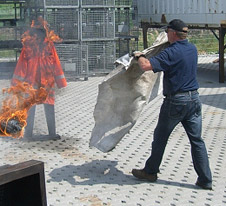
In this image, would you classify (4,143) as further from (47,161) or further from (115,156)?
(115,156)

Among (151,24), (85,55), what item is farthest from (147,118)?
(151,24)

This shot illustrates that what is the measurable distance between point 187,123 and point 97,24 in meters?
9.17

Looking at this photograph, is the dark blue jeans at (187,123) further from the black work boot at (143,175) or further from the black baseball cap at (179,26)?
the black baseball cap at (179,26)

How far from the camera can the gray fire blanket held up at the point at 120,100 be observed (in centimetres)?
584

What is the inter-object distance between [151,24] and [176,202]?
13.7m

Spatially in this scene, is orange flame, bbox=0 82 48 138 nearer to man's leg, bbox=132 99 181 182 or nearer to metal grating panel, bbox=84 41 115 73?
man's leg, bbox=132 99 181 182

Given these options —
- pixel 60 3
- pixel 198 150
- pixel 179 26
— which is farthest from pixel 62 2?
pixel 198 150

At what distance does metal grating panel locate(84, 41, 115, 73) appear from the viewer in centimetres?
1429

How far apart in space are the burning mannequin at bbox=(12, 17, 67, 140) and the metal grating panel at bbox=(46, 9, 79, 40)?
6.11 meters

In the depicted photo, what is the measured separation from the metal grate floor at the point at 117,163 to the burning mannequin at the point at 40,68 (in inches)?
19.3

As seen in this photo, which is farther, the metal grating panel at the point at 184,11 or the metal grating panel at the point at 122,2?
the metal grating panel at the point at 122,2

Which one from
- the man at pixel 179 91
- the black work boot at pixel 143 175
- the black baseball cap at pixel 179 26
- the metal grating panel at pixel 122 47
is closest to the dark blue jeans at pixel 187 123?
the man at pixel 179 91

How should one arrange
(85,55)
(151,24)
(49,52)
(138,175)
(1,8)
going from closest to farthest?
(138,175), (49,52), (85,55), (151,24), (1,8)

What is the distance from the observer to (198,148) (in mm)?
5434
